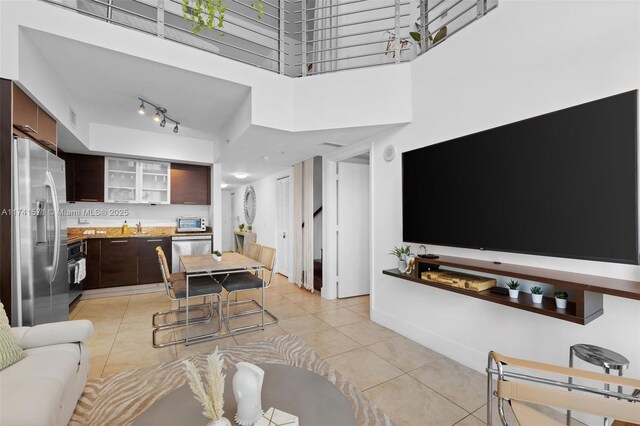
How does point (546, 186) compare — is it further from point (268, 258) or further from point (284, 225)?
point (284, 225)

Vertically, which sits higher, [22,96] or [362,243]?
[22,96]

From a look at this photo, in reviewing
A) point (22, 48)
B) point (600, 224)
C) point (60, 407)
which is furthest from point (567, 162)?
point (22, 48)

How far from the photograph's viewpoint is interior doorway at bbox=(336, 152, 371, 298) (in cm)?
466

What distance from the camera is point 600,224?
163cm

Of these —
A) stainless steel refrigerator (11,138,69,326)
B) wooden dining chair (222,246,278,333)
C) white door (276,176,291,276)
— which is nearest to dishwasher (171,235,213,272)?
white door (276,176,291,276)

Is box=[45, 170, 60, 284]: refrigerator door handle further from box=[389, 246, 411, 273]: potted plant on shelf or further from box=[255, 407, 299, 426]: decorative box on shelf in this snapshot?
box=[389, 246, 411, 273]: potted plant on shelf

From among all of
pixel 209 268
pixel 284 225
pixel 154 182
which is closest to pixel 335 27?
pixel 209 268

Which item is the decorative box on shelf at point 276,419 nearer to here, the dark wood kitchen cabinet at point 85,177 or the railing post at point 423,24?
the railing post at point 423,24

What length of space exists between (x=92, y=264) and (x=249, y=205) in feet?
14.2

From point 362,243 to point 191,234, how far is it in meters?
3.33

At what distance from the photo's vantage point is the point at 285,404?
1344 mm

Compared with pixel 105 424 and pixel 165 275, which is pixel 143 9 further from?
pixel 105 424

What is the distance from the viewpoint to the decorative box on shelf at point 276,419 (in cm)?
116

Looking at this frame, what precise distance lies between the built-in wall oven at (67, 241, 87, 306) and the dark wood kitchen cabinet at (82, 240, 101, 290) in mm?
325
